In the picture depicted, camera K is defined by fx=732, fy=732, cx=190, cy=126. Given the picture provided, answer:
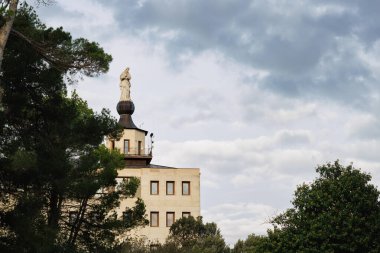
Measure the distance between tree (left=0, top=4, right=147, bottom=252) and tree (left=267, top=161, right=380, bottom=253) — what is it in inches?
418

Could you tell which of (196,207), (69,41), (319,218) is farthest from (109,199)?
(196,207)

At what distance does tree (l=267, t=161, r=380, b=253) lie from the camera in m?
37.3

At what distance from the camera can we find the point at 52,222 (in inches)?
1325

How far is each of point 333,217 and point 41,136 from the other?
16.3m

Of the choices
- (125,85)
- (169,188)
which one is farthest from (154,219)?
(125,85)

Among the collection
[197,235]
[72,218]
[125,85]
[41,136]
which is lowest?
[72,218]

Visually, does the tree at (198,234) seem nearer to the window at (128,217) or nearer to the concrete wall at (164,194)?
the concrete wall at (164,194)

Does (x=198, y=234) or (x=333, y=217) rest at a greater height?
(x=198, y=234)

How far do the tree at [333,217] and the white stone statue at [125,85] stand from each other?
47187 millimetres

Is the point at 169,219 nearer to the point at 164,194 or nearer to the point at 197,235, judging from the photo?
the point at 164,194

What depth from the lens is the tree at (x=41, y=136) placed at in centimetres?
2609

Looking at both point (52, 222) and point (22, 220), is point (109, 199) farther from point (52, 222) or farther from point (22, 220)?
point (22, 220)

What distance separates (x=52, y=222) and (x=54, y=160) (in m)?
4.82

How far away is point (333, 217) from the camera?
37.7m
